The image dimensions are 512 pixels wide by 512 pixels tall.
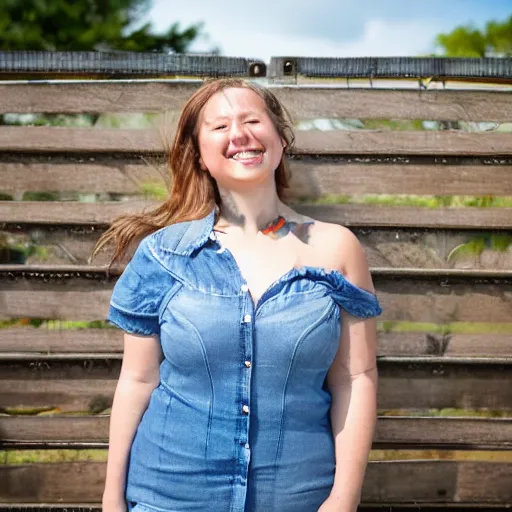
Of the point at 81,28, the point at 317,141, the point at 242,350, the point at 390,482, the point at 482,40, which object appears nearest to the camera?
the point at 242,350

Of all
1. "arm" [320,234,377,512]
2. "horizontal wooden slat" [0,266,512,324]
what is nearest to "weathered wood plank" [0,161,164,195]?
"horizontal wooden slat" [0,266,512,324]

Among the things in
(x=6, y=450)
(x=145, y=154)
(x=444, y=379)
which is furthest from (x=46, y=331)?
(x=444, y=379)

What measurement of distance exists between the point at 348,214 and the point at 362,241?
134 millimetres

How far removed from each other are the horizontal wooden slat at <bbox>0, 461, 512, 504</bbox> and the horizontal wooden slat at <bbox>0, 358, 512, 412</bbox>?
0.28 metres

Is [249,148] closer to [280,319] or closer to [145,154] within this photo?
[280,319]

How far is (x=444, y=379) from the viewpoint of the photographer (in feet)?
9.50

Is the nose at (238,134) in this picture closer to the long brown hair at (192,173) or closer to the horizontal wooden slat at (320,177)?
the long brown hair at (192,173)

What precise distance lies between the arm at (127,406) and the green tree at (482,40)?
13085mm

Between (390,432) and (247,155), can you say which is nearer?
(247,155)

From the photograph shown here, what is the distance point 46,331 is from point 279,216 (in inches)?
49.5

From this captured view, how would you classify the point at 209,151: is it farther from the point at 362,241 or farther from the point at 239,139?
the point at 362,241

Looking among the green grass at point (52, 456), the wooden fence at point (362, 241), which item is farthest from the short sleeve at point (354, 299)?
the green grass at point (52, 456)

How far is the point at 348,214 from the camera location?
281cm

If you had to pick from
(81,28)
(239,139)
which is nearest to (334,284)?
(239,139)
